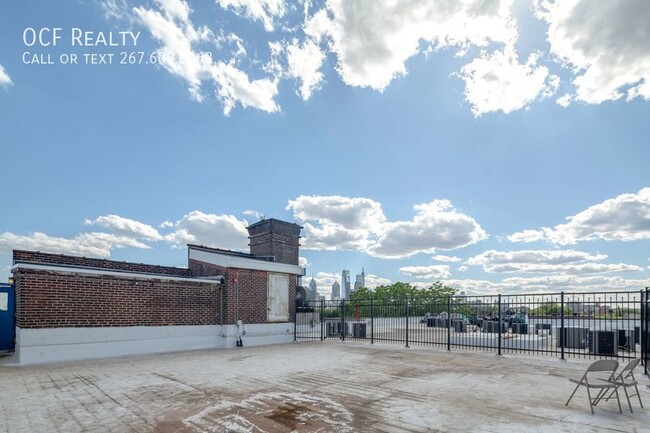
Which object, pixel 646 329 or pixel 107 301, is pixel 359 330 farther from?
pixel 646 329

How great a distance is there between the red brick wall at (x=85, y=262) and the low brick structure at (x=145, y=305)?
4 cm

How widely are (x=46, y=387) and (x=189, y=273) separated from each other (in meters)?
9.96

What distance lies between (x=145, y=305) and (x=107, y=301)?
123 cm

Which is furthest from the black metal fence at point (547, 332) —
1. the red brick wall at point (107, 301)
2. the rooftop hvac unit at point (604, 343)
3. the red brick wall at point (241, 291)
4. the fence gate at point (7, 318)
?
the fence gate at point (7, 318)

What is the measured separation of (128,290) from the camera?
12.6 m

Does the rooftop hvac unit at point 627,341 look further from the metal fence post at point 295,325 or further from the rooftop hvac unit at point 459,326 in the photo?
the metal fence post at point 295,325

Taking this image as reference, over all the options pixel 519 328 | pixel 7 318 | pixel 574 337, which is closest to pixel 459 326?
pixel 519 328

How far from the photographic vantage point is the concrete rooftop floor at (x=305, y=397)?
5.29 m

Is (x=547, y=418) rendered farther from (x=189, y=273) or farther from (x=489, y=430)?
(x=189, y=273)

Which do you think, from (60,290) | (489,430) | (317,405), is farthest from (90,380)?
(489,430)

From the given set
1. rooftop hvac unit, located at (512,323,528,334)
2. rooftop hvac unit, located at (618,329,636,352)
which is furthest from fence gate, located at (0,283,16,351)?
rooftop hvac unit, located at (618,329,636,352)

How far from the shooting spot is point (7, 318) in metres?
12.1

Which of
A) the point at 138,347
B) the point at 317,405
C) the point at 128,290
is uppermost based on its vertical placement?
the point at 128,290

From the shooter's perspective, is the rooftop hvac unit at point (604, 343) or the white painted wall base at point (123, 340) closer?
the white painted wall base at point (123, 340)
